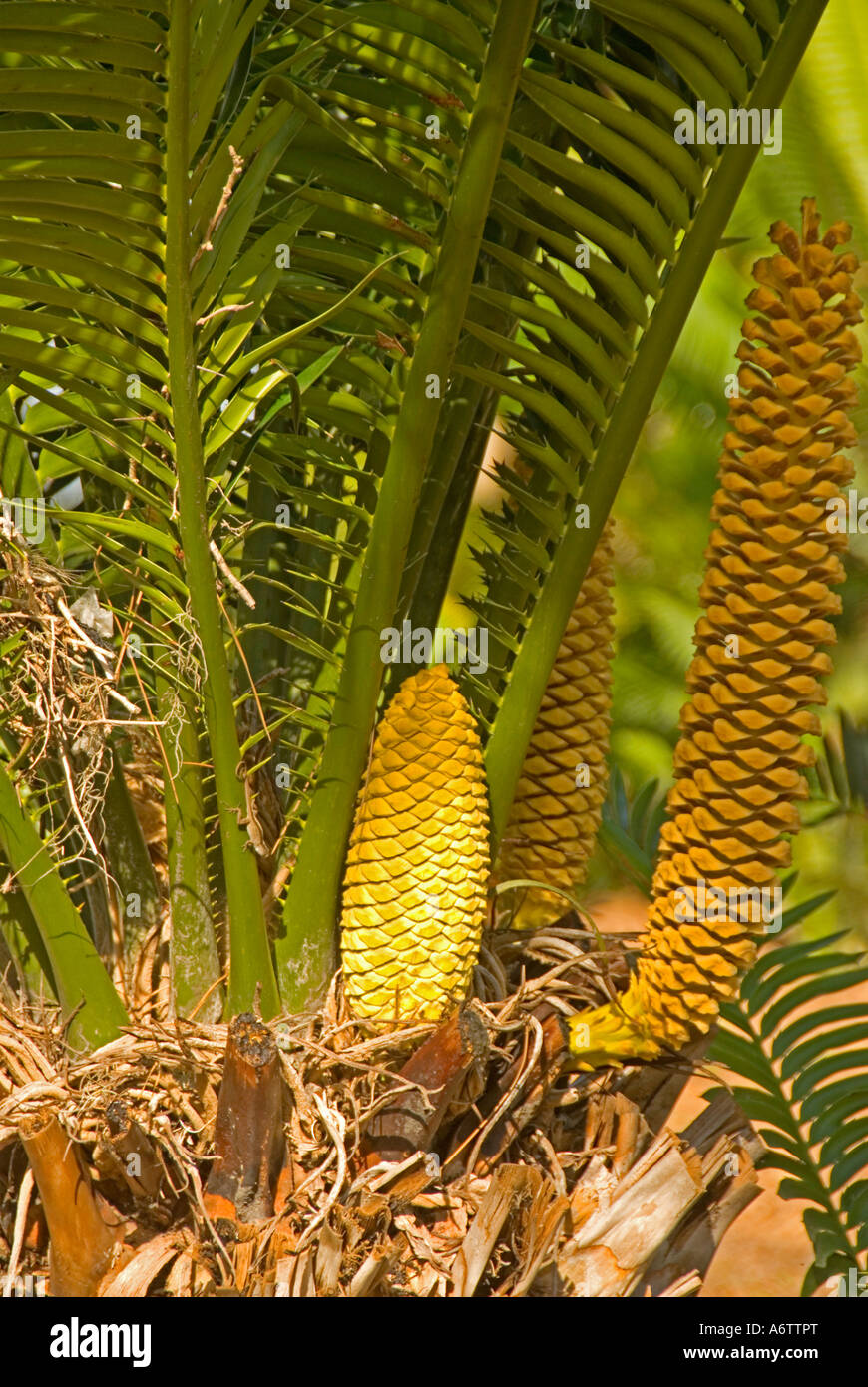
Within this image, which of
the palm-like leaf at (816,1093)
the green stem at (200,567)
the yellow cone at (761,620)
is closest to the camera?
the green stem at (200,567)

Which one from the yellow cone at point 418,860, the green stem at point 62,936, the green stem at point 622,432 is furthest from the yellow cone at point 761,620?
the green stem at point 62,936

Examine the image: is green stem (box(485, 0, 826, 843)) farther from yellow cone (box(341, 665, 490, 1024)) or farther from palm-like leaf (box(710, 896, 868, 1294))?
palm-like leaf (box(710, 896, 868, 1294))

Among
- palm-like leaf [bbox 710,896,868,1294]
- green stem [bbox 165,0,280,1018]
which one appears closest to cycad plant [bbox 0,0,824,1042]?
green stem [bbox 165,0,280,1018]

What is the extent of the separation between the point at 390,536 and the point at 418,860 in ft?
0.77

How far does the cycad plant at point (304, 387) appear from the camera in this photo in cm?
70

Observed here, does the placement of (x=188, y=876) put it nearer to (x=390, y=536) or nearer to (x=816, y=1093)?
(x=390, y=536)

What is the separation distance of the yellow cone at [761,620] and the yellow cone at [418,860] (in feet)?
0.53

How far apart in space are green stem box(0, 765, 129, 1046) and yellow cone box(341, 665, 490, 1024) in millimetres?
199

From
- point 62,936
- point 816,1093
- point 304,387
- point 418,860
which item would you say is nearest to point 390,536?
point 304,387

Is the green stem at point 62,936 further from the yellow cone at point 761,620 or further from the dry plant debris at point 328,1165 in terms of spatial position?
the yellow cone at point 761,620

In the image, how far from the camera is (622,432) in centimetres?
84

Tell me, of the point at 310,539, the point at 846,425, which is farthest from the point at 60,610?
the point at 846,425

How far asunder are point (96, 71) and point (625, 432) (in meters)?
0.42
